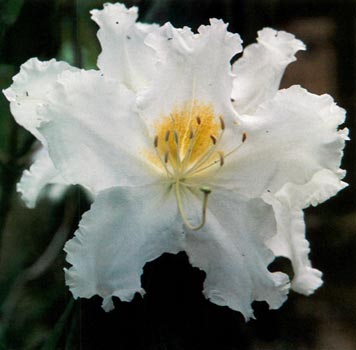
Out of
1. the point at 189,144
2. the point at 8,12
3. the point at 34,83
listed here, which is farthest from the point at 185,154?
the point at 8,12

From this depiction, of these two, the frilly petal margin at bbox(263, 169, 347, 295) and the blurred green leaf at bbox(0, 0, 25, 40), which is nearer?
the frilly petal margin at bbox(263, 169, 347, 295)

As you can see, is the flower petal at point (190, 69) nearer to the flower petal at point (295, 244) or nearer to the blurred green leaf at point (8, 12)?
the flower petal at point (295, 244)

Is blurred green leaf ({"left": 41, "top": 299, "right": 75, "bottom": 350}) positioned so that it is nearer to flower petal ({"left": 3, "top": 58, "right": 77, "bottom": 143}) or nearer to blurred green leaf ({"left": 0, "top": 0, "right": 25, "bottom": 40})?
flower petal ({"left": 3, "top": 58, "right": 77, "bottom": 143})

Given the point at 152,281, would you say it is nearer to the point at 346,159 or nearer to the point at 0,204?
the point at 0,204

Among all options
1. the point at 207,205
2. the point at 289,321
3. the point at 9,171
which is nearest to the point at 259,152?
the point at 207,205

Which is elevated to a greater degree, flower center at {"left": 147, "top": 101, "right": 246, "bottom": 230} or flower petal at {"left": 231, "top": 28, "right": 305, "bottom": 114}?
flower petal at {"left": 231, "top": 28, "right": 305, "bottom": 114}

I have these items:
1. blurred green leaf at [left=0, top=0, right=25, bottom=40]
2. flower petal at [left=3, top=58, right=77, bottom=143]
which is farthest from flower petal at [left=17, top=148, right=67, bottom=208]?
blurred green leaf at [left=0, top=0, right=25, bottom=40]

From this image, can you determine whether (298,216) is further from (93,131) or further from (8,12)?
(8,12)
